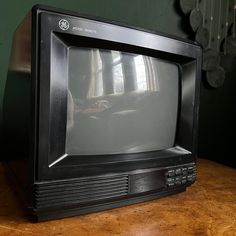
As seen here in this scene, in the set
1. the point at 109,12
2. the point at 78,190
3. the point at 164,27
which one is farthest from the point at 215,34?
the point at 78,190

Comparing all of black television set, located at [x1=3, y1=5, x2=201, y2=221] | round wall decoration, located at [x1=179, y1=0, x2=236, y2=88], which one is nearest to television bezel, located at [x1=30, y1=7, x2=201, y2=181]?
black television set, located at [x1=3, y1=5, x2=201, y2=221]

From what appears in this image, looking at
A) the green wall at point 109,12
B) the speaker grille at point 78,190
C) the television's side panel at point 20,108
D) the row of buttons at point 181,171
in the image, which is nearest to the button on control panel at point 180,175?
the row of buttons at point 181,171

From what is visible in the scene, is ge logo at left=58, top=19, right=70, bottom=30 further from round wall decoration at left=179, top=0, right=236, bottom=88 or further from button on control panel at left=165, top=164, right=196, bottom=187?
round wall decoration at left=179, top=0, right=236, bottom=88

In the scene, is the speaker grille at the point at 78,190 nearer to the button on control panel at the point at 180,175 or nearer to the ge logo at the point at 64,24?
the button on control panel at the point at 180,175

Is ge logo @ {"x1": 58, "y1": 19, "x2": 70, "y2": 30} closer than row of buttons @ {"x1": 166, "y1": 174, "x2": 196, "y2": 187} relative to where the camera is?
Yes

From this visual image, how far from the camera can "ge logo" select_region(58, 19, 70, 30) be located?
521 mm

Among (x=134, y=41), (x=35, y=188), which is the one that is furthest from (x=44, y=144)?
(x=134, y=41)

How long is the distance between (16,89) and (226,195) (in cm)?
63

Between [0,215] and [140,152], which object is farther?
[140,152]

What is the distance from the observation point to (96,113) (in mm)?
603

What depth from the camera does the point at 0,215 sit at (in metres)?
0.57

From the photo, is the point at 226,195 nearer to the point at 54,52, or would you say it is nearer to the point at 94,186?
the point at 94,186

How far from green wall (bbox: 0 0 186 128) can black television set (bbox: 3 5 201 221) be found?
15.2 inches

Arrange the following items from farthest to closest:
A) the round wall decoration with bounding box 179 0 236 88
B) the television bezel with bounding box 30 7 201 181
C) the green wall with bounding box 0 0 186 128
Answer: the round wall decoration with bounding box 179 0 236 88
the green wall with bounding box 0 0 186 128
the television bezel with bounding box 30 7 201 181
